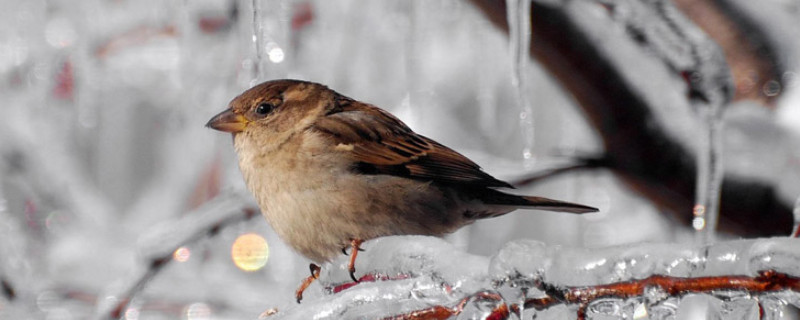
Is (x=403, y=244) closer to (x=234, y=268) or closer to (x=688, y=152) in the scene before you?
(x=688, y=152)

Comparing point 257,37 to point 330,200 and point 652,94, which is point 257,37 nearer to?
point 330,200

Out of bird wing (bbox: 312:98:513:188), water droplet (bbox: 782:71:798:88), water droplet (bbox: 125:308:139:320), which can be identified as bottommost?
water droplet (bbox: 125:308:139:320)

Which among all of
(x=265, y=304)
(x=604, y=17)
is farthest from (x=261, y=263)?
(x=604, y=17)

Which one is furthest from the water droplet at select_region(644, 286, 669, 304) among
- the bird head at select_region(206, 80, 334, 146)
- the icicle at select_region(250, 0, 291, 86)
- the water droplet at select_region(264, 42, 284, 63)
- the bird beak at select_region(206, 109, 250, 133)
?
the water droplet at select_region(264, 42, 284, 63)

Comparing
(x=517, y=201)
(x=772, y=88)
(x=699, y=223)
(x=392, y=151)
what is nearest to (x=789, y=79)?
(x=772, y=88)

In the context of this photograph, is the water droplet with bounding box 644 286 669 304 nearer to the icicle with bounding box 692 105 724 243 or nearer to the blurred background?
the blurred background
